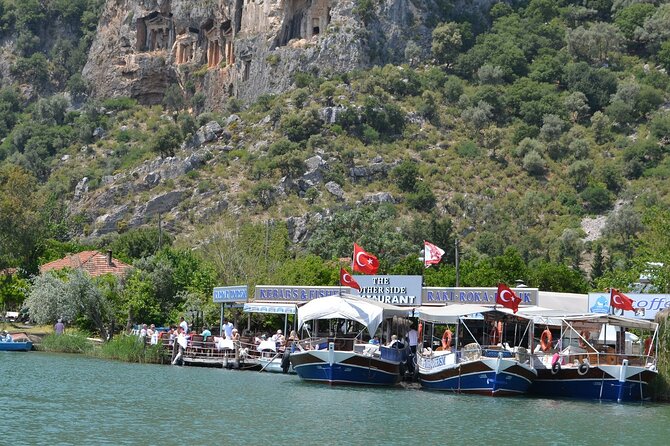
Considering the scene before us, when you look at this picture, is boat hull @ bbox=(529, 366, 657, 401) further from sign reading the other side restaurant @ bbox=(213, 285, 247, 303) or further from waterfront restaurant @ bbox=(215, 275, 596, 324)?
sign reading the other side restaurant @ bbox=(213, 285, 247, 303)

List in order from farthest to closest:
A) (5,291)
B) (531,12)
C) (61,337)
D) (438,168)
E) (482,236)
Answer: (531,12) < (438,168) < (482,236) < (5,291) < (61,337)

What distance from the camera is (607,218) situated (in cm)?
11162

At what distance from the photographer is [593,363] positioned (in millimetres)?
47312

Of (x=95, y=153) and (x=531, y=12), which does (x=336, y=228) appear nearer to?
(x=95, y=153)

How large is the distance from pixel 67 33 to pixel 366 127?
71.1m

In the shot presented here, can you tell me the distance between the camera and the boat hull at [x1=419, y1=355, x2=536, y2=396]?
153ft

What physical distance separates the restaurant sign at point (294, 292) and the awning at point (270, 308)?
71 centimetres

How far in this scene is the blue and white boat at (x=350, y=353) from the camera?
49.6 metres

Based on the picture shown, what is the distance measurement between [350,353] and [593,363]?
1000 cm

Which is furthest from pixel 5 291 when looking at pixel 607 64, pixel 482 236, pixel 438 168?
pixel 607 64

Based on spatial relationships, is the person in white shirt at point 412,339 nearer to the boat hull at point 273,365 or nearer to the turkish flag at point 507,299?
the boat hull at point 273,365

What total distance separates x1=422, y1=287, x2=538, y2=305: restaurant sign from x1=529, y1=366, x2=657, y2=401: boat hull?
4543 millimetres

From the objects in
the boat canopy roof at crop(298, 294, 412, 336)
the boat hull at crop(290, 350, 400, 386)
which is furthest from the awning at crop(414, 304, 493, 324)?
the boat hull at crop(290, 350, 400, 386)

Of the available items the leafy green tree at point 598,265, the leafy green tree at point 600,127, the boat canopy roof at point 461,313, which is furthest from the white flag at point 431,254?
the leafy green tree at point 600,127
